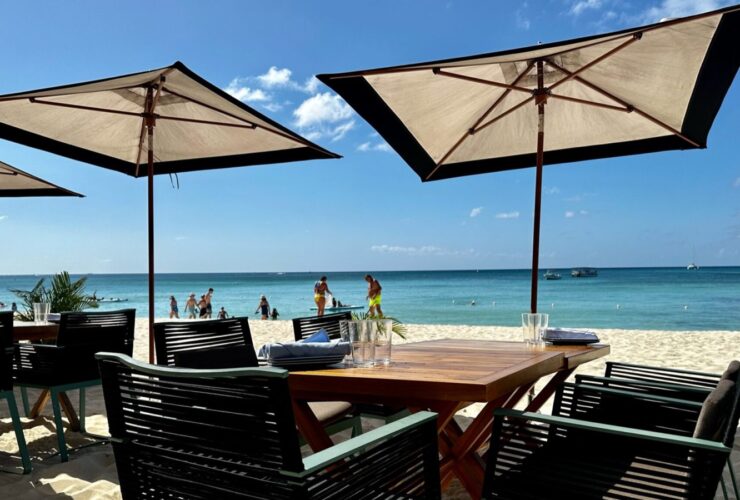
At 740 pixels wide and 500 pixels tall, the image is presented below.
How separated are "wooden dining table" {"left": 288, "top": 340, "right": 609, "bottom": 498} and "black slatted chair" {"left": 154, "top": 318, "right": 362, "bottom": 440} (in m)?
0.40

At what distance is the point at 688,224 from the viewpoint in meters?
66.2

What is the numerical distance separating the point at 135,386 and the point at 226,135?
344cm

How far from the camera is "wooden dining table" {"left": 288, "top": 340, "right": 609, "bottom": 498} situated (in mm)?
1727

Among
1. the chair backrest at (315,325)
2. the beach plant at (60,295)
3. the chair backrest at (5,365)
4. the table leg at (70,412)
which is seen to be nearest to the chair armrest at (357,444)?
the chair backrest at (315,325)

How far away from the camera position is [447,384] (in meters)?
1.70

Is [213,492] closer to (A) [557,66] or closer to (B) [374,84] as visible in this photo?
(B) [374,84]

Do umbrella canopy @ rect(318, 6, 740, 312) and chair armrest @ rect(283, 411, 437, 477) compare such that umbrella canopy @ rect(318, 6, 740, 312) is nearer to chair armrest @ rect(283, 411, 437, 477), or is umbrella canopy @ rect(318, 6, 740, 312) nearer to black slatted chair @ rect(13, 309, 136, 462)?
chair armrest @ rect(283, 411, 437, 477)

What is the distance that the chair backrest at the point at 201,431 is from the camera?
1.21 meters

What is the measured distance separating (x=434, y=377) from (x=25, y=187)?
535 cm

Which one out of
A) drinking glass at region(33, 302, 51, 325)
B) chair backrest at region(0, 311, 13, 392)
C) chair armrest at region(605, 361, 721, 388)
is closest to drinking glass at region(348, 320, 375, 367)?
chair armrest at region(605, 361, 721, 388)

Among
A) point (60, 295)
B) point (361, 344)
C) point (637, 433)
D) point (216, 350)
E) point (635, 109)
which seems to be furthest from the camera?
point (60, 295)

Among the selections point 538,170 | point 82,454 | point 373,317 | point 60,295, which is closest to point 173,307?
point 60,295

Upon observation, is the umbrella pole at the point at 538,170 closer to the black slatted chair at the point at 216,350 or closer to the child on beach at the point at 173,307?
the black slatted chair at the point at 216,350

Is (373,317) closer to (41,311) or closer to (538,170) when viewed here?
(538,170)
